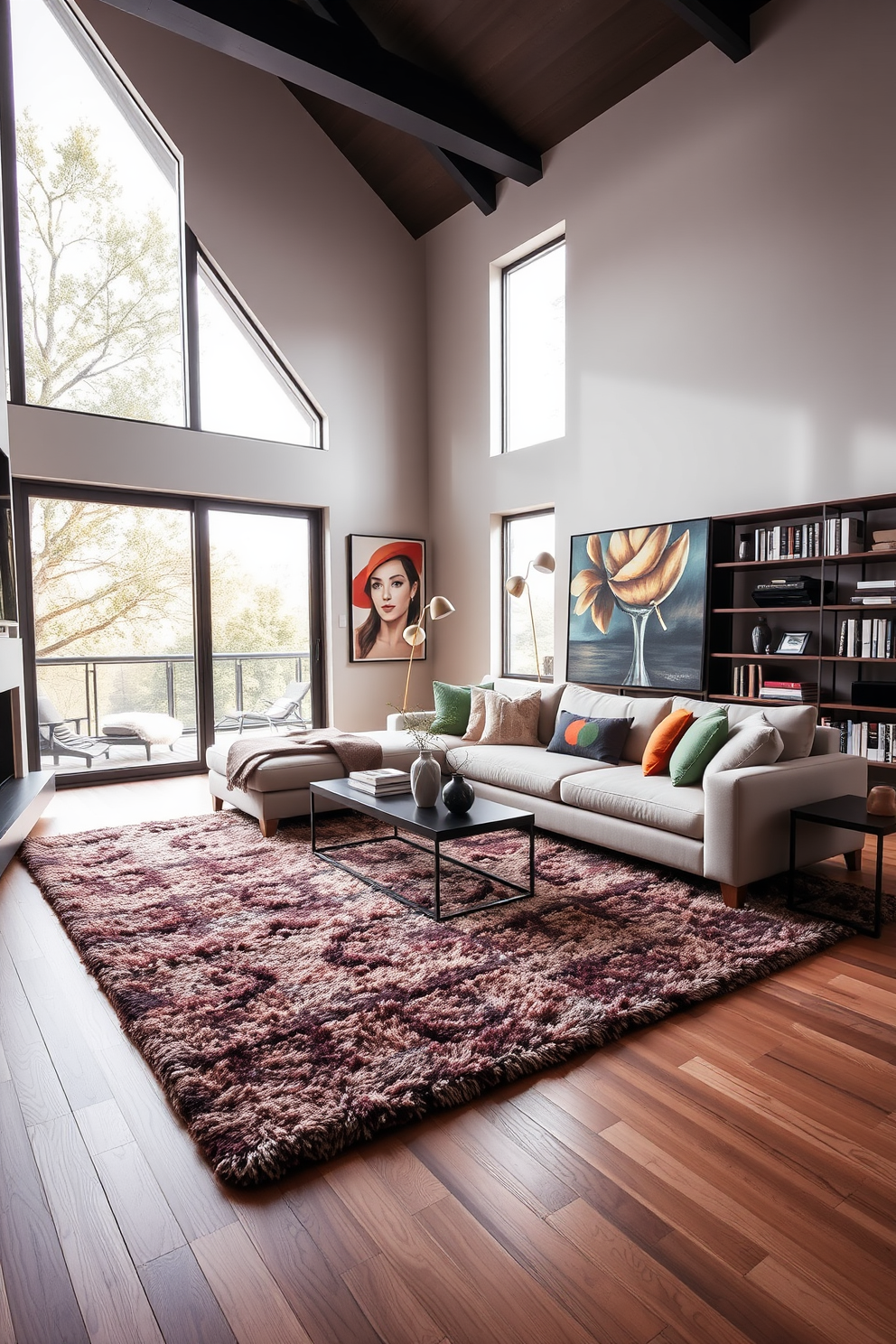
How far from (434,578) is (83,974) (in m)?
5.24

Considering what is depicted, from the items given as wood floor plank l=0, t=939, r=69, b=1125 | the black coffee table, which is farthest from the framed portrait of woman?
wood floor plank l=0, t=939, r=69, b=1125

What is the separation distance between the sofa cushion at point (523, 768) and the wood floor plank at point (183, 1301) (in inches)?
109

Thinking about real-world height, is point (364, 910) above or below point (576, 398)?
below

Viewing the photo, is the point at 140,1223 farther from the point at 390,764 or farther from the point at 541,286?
the point at 541,286

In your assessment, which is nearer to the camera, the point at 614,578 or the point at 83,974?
the point at 83,974

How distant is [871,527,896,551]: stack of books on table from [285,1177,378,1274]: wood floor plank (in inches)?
148

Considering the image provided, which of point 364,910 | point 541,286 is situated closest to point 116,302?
point 541,286

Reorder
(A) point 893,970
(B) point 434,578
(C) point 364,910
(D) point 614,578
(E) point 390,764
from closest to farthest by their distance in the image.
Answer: (A) point 893,970
(C) point 364,910
(E) point 390,764
(D) point 614,578
(B) point 434,578

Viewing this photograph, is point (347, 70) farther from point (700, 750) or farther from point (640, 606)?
point (700, 750)

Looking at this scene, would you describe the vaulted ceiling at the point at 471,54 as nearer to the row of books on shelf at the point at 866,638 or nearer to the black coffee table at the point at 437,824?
the row of books on shelf at the point at 866,638

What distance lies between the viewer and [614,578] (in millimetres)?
5527

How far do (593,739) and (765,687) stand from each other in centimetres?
111

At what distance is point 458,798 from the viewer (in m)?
3.31

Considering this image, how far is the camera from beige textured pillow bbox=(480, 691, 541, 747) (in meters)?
4.86
